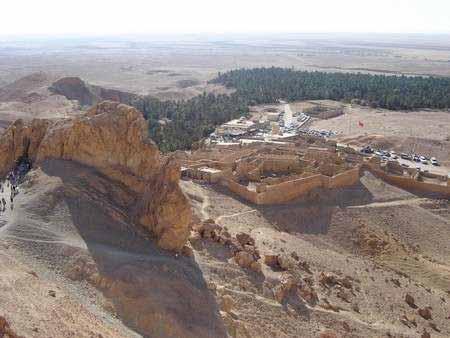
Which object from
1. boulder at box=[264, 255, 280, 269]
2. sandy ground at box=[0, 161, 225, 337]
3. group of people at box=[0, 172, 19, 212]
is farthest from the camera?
boulder at box=[264, 255, 280, 269]

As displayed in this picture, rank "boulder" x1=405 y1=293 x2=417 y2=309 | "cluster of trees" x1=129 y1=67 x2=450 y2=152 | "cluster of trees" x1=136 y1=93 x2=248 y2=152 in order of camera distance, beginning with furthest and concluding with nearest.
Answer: "cluster of trees" x1=129 y1=67 x2=450 y2=152 < "cluster of trees" x1=136 y1=93 x2=248 y2=152 < "boulder" x1=405 y1=293 x2=417 y2=309

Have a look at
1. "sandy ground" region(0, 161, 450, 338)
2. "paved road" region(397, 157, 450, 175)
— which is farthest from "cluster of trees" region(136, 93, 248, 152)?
"sandy ground" region(0, 161, 450, 338)

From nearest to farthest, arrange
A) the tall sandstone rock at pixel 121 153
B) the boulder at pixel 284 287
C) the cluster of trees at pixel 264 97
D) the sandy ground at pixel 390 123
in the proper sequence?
the boulder at pixel 284 287 < the tall sandstone rock at pixel 121 153 < the cluster of trees at pixel 264 97 < the sandy ground at pixel 390 123

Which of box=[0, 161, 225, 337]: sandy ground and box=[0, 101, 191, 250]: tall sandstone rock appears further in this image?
box=[0, 101, 191, 250]: tall sandstone rock

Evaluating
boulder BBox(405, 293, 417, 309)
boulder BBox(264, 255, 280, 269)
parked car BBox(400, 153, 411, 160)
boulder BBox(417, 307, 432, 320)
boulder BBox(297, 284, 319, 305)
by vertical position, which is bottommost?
parked car BBox(400, 153, 411, 160)

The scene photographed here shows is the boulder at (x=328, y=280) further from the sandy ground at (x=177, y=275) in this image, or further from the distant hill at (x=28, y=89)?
the distant hill at (x=28, y=89)

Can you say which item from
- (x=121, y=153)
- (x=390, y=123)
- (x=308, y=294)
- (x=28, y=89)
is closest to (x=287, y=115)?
(x=390, y=123)

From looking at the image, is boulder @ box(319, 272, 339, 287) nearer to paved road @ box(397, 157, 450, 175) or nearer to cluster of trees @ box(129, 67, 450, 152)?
paved road @ box(397, 157, 450, 175)

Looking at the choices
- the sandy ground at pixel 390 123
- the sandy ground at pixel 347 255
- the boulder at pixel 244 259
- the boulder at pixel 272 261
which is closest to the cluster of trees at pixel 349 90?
the sandy ground at pixel 390 123
